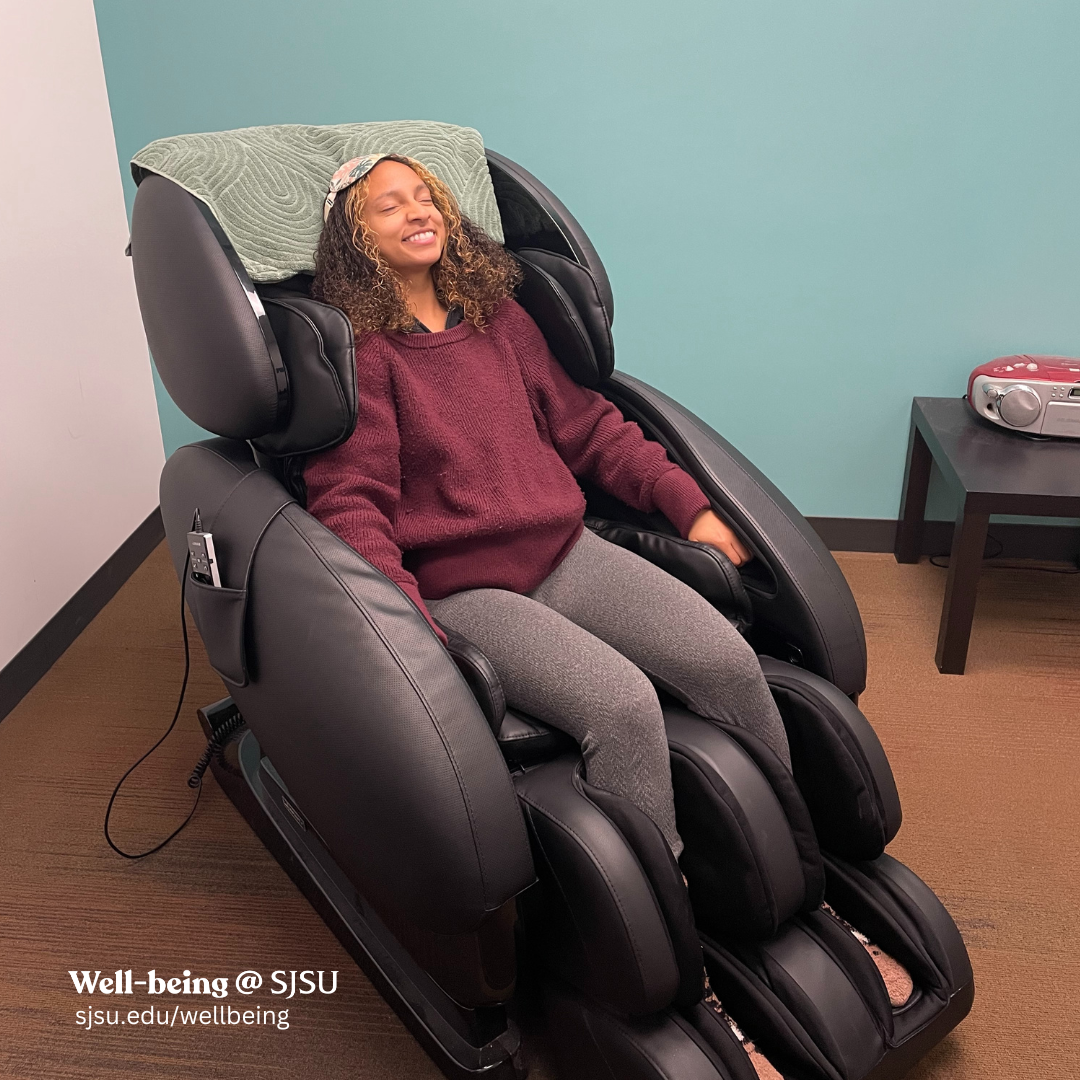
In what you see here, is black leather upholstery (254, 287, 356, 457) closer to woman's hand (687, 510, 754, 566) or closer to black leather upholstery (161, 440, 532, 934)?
black leather upholstery (161, 440, 532, 934)

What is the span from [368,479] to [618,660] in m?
0.36

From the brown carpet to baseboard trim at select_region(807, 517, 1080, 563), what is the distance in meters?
0.19

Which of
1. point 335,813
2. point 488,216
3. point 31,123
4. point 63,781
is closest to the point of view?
point 335,813

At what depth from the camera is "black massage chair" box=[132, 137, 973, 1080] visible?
972 mm

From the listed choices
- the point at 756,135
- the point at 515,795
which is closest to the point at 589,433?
the point at 515,795

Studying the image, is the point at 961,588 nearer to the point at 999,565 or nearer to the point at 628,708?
the point at 999,565

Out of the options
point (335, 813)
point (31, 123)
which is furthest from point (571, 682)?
point (31, 123)

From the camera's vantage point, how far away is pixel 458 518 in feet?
4.17

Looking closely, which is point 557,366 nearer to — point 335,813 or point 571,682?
point 571,682

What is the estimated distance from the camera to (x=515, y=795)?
99 centimetres

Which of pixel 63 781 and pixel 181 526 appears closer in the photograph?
pixel 181 526

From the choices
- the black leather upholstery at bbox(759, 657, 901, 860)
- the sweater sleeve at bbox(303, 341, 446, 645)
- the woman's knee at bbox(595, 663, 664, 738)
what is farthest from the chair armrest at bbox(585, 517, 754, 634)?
the sweater sleeve at bbox(303, 341, 446, 645)

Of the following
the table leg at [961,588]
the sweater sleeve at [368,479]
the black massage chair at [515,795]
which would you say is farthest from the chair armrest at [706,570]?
the table leg at [961,588]

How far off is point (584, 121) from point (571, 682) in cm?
133
